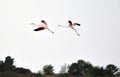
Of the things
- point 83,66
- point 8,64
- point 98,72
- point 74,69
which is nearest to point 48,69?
point 74,69

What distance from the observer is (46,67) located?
127 meters

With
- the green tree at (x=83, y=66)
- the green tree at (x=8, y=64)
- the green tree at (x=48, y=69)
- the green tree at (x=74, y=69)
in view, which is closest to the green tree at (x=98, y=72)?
the green tree at (x=74, y=69)

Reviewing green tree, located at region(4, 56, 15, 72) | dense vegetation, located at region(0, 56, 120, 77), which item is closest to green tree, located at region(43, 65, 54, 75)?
dense vegetation, located at region(0, 56, 120, 77)

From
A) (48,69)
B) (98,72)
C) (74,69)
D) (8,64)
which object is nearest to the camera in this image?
(98,72)

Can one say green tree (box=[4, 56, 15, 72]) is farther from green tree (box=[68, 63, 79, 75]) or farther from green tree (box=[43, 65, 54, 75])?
green tree (box=[68, 63, 79, 75])

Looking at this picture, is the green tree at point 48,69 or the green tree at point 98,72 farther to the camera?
the green tree at point 48,69

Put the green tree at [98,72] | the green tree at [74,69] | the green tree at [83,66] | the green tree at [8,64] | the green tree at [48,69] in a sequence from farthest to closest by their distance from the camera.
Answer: the green tree at [83,66], the green tree at [48,69], the green tree at [8,64], the green tree at [74,69], the green tree at [98,72]

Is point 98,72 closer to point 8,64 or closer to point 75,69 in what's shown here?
point 75,69

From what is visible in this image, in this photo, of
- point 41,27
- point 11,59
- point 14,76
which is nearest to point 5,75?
point 14,76

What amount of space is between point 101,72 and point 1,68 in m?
38.5

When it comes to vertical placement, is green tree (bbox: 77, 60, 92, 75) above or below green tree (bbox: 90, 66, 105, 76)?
above

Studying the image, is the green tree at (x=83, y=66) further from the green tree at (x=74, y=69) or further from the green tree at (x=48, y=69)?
the green tree at (x=48, y=69)

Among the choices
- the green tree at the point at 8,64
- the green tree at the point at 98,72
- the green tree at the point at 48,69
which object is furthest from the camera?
the green tree at the point at 48,69

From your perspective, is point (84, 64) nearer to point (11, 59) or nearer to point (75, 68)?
point (75, 68)
